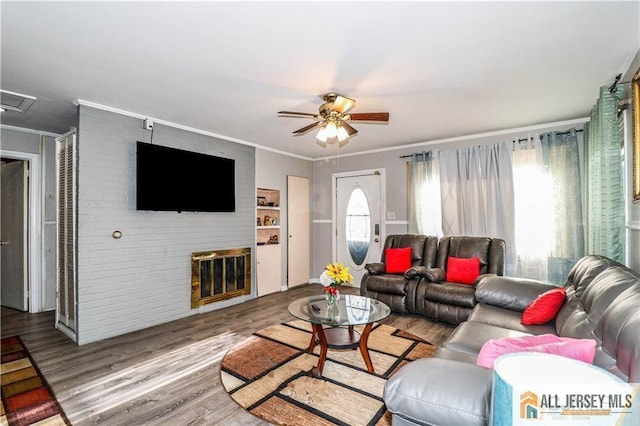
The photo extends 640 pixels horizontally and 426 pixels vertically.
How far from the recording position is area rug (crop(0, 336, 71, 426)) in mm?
2035

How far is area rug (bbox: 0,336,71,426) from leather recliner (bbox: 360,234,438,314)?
333 centimetres

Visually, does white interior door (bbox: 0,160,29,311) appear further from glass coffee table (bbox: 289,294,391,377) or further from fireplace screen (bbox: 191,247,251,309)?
glass coffee table (bbox: 289,294,391,377)

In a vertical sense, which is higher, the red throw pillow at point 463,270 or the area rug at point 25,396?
the red throw pillow at point 463,270

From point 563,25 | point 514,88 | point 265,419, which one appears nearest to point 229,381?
point 265,419

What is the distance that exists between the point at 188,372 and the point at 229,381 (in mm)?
425

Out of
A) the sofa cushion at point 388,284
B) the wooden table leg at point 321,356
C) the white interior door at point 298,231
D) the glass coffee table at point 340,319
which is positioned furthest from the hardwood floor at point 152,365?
the white interior door at point 298,231

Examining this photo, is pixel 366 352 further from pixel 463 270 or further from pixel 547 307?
pixel 463 270

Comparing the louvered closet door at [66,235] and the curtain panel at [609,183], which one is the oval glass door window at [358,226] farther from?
the louvered closet door at [66,235]

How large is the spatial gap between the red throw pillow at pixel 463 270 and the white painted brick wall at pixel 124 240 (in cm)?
331

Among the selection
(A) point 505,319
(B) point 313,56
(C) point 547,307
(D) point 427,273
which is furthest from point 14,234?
(C) point 547,307

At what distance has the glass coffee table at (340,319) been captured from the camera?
8.35 ft

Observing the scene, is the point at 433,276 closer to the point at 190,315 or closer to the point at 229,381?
the point at 229,381

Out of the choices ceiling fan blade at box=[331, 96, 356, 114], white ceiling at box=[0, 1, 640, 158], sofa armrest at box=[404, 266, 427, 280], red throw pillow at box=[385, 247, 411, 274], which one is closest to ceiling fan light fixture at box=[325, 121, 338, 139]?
ceiling fan blade at box=[331, 96, 356, 114]

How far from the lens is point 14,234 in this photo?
177 inches
